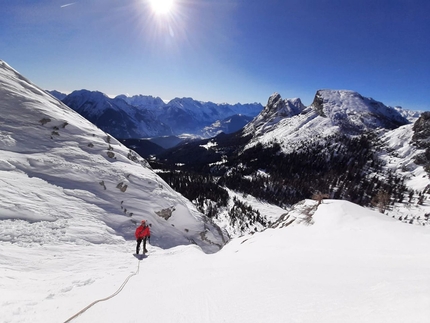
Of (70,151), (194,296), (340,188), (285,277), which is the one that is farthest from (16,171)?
(340,188)

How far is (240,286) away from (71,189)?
23.9 meters

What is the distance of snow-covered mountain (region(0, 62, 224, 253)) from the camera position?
56.7 feet

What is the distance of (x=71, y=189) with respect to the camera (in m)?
24.1

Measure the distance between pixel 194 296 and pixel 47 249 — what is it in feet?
40.3

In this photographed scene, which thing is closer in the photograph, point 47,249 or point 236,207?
point 47,249

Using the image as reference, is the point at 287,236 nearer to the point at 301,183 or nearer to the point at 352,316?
the point at 352,316

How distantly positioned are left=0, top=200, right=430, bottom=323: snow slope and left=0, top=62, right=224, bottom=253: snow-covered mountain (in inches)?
159

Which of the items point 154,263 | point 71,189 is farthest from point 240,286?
point 71,189

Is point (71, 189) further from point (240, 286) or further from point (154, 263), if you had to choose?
point (240, 286)

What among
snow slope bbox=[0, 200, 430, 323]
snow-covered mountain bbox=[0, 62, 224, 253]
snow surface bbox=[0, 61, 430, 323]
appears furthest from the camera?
snow-covered mountain bbox=[0, 62, 224, 253]

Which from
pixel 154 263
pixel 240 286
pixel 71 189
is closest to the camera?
pixel 240 286

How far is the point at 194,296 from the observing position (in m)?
8.00

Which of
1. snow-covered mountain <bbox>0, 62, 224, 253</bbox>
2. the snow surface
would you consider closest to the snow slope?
the snow surface

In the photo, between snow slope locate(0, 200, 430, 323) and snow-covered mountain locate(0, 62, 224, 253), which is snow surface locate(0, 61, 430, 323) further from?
snow-covered mountain locate(0, 62, 224, 253)
